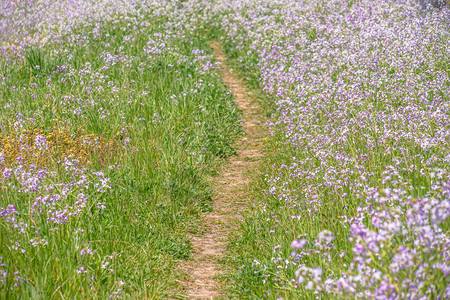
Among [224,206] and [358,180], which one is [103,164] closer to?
[224,206]

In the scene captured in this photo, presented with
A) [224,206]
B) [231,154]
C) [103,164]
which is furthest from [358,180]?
[231,154]

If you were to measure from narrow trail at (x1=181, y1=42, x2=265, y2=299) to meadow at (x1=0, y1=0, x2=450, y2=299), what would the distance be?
0.15 m

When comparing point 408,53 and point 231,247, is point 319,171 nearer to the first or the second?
point 231,247

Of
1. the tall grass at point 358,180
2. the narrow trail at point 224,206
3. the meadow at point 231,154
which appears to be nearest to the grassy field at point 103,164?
the meadow at point 231,154

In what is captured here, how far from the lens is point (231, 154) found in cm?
828

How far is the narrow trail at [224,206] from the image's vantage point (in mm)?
5016

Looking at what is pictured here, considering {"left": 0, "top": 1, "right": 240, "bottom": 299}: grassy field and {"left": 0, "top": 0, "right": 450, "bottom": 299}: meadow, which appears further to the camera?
{"left": 0, "top": 1, "right": 240, "bottom": 299}: grassy field

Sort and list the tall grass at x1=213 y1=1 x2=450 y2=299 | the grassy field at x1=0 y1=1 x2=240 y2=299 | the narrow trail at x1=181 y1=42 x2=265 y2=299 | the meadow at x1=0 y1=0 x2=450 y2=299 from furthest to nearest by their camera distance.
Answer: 1. the narrow trail at x1=181 y1=42 x2=265 y2=299
2. the grassy field at x1=0 y1=1 x2=240 y2=299
3. the meadow at x1=0 y1=0 x2=450 y2=299
4. the tall grass at x1=213 y1=1 x2=450 y2=299

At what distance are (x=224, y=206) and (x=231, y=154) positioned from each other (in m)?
1.82

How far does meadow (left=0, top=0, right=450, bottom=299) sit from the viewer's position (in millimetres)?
3650

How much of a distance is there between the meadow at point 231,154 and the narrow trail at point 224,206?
147mm

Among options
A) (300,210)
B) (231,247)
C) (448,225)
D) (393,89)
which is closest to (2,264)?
(231,247)

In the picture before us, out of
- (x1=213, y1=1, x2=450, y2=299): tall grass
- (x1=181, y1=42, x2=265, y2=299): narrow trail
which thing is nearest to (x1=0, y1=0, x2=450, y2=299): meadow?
(x1=213, y1=1, x2=450, y2=299): tall grass

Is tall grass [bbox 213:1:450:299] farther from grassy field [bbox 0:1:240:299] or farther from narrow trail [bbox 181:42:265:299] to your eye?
grassy field [bbox 0:1:240:299]
